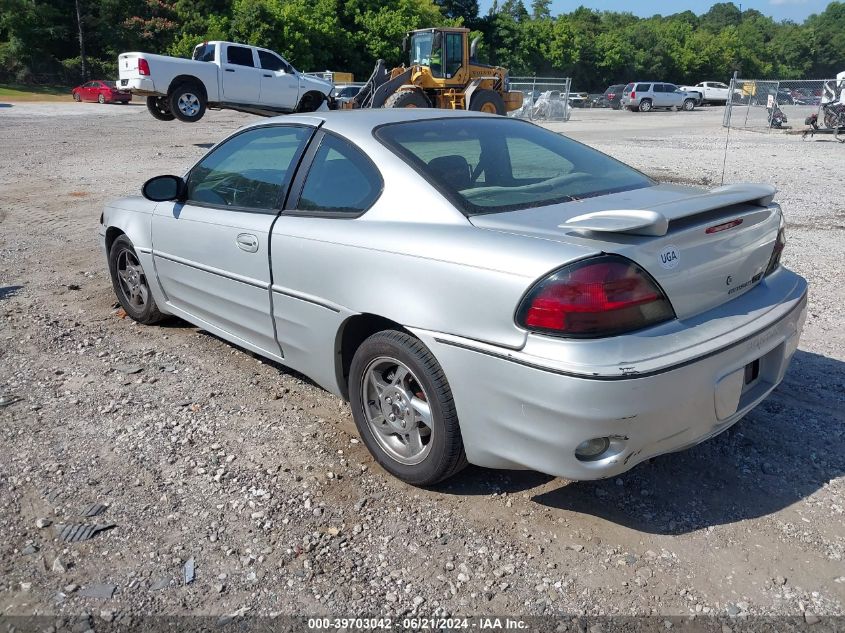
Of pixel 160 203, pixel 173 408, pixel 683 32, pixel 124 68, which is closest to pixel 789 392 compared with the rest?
pixel 173 408

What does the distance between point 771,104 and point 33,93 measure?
44.9m

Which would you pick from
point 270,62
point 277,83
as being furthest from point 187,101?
point 270,62

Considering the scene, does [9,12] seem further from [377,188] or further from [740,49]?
[740,49]

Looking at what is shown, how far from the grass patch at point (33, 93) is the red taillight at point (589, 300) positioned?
48.6m

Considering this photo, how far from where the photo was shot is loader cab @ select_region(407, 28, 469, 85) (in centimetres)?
2173

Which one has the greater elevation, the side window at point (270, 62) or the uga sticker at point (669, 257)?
the side window at point (270, 62)

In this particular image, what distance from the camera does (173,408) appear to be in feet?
13.3

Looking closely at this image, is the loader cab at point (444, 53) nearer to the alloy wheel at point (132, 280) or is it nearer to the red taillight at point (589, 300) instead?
the alloy wheel at point (132, 280)

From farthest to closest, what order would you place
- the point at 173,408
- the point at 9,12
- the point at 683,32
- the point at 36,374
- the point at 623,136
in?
the point at 683,32
the point at 9,12
the point at 623,136
the point at 36,374
the point at 173,408

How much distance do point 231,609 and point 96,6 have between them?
6125cm

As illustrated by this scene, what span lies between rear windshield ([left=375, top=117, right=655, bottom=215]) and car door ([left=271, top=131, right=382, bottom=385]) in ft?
0.82

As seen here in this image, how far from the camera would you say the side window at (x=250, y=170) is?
3.88m

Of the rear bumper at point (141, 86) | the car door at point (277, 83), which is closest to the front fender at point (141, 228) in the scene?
the rear bumper at point (141, 86)

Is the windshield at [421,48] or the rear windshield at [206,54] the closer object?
the rear windshield at [206,54]
